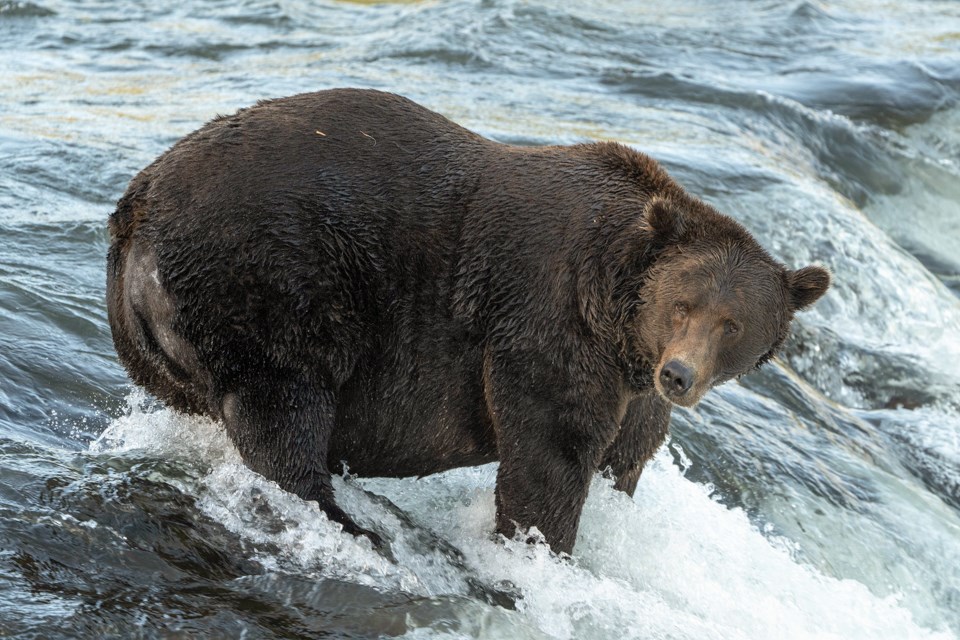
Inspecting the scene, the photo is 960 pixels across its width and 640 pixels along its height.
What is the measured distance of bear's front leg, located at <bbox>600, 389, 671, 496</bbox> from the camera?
6648 millimetres

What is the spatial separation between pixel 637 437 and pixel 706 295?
102 cm

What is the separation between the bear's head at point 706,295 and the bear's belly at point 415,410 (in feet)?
2.92

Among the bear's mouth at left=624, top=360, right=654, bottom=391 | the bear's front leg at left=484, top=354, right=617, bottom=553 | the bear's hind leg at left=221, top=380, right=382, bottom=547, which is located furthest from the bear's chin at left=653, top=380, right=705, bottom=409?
the bear's hind leg at left=221, top=380, right=382, bottom=547

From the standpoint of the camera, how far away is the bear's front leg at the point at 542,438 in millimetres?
6234

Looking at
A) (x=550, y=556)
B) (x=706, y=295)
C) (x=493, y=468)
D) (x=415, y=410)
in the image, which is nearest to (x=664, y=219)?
(x=706, y=295)

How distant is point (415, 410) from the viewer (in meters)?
6.52

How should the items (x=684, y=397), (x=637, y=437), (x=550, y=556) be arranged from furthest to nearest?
(x=637, y=437) < (x=550, y=556) < (x=684, y=397)

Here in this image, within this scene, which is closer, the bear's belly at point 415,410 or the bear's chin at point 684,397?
the bear's chin at point 684,397

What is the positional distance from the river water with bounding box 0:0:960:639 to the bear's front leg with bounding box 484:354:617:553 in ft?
0.91

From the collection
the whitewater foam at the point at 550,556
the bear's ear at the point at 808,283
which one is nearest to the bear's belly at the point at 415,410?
the whitewater foam at the point at 550,556

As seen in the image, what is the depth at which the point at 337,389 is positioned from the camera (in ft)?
20.7

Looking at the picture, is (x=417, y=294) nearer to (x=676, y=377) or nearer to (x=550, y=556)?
(x=676, y=377)

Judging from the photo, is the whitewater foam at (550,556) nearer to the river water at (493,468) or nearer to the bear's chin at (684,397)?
the river water at (493,468)

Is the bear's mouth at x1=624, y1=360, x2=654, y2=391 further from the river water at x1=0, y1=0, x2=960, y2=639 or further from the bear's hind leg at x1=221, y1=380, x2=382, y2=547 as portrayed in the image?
the bear's hind leg at x1=221, y1=380, x2=382, y2=547
